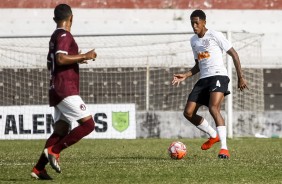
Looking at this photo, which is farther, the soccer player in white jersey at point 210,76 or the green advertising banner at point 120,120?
the green advertising banner at point 120,120

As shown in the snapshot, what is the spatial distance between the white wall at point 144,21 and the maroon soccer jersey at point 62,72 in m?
20.5

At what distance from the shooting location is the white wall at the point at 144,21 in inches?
1160

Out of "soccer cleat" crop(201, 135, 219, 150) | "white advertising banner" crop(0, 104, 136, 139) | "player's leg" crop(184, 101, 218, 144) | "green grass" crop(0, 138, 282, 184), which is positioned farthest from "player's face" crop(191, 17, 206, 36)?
"white advertising banner" crop(0, 104, 136, 139)

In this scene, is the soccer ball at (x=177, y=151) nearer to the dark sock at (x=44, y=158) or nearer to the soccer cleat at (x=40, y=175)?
the dark sock at (x=44, y=158)

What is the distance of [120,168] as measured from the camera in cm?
1014

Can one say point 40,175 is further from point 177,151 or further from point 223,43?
point 223,43

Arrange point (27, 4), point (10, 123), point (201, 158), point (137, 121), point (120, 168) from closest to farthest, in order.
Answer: point (120, 168)
point (201, 158)
point (10, 123)
point (137, 121)
point (27, 4)

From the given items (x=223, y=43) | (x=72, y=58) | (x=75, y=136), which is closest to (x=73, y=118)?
(x=75, y=136)

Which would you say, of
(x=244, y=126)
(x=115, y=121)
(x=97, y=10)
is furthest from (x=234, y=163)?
(x=97, y=10)

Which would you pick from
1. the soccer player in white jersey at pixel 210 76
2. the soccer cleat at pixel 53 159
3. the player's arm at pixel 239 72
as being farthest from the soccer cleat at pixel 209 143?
the soccer cleat at pixel 53 159

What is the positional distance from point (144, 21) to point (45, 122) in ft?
36.1

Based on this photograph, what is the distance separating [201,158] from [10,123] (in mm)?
8844

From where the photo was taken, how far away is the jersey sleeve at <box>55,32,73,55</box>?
28.9 ft

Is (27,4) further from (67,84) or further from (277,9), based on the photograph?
(67,84)
